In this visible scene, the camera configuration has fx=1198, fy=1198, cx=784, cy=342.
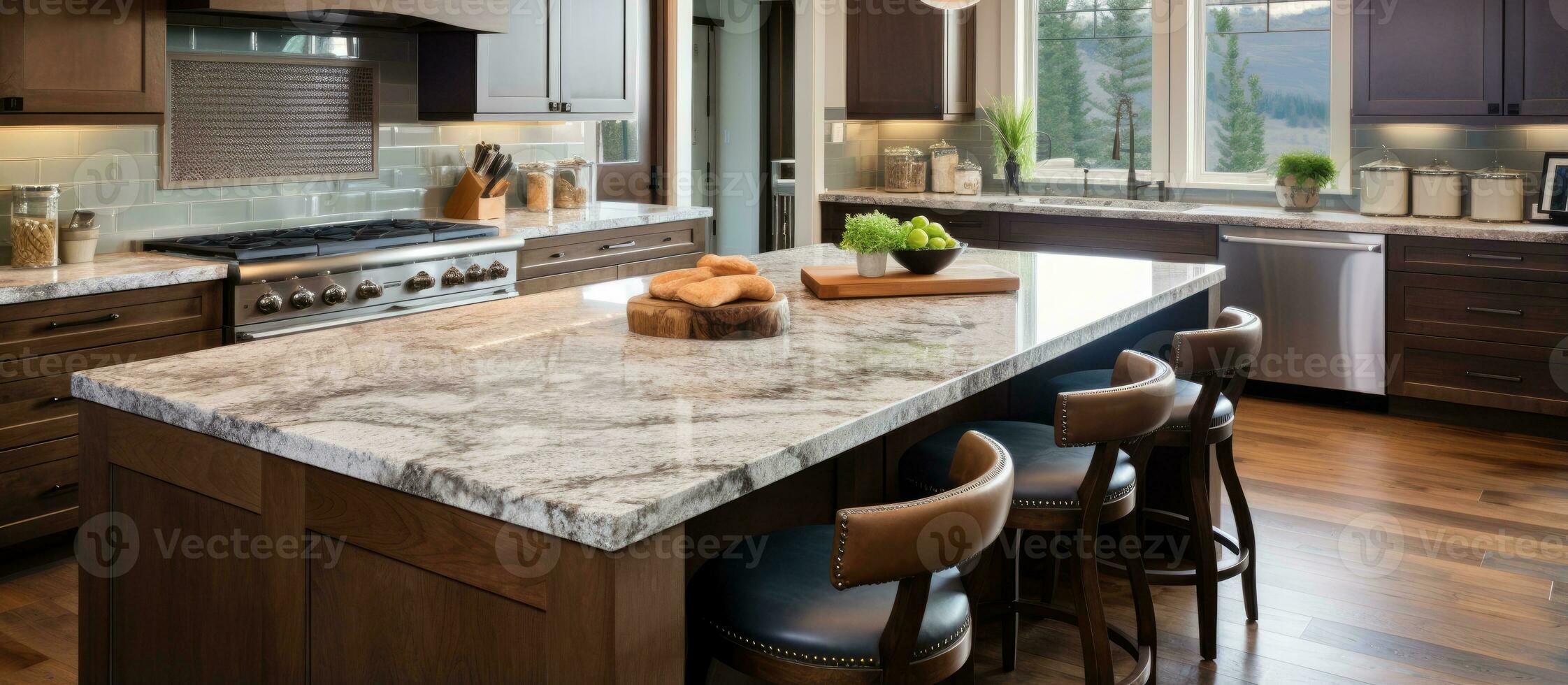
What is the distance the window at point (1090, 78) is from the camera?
636 centimetres

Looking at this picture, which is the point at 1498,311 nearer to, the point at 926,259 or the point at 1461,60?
the point at 1461,60

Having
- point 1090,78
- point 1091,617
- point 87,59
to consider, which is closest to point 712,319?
point 1091,617

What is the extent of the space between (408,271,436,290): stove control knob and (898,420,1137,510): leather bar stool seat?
89.7 inches

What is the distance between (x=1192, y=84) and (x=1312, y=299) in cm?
147

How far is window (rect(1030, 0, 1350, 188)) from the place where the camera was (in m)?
5.86

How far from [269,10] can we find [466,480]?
2.95 meters

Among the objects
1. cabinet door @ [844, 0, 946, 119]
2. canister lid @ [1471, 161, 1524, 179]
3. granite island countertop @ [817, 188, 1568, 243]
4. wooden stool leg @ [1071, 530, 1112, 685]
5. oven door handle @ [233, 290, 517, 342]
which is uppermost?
cabinet door @ [844, 0, 946, 119]

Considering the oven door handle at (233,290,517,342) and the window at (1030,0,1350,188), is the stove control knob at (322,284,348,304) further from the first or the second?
the window at (1030,0,1350,188)

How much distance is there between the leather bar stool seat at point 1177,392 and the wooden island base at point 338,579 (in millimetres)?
945

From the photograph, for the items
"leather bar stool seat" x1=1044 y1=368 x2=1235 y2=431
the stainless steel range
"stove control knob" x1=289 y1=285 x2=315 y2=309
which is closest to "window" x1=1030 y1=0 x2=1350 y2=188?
"leather bar stool seat" x1=1044 y1=368 x2=1235 y2=431

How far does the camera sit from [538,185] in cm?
539

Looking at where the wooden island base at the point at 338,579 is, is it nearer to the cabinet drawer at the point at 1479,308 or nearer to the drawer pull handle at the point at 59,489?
the drawer pull handle at the point at 59,489

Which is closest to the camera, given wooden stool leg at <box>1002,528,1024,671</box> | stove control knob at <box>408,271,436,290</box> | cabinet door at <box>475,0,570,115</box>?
wooden stool leg at <box>1002,528,1024,671</box>

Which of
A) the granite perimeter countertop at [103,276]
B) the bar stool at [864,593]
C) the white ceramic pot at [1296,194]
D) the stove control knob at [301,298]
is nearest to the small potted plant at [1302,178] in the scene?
the white ceramic pot at [1296,194]
